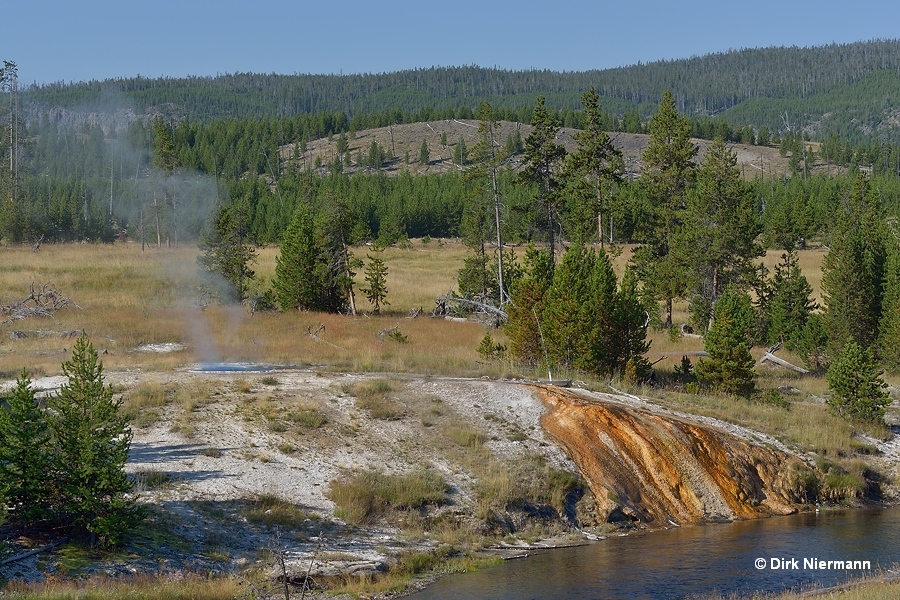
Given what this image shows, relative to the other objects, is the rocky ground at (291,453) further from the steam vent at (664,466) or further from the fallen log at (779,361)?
the fallen log at (779,361)

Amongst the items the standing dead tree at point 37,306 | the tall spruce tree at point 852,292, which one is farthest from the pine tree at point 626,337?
the standing dead tree at point 37,306

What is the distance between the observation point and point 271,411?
2622 cm

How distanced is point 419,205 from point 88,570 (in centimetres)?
11502

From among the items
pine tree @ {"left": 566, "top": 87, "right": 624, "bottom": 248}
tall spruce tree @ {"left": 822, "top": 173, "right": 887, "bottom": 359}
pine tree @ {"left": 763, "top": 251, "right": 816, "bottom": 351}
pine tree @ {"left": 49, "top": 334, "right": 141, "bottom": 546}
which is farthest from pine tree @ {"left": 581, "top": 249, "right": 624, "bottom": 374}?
pine tree @ {"left": 49, "top": 334, "right": 141, "bottom": 546}

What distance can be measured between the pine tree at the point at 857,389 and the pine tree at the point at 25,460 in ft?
83.5

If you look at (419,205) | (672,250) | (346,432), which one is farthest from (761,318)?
(419,205)

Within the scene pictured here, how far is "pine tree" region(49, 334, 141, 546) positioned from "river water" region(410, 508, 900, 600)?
18.2 ft

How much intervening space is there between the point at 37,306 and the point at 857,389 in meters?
38.9

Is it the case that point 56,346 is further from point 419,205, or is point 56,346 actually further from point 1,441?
point 419,205

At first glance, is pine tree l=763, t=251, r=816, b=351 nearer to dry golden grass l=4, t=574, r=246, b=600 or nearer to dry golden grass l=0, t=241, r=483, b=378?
dry golden grass l=0, t=241, r=483, b=378

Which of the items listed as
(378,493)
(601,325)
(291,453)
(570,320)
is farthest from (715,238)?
(378,493)

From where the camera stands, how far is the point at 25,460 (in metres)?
16.8

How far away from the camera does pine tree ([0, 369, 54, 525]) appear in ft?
54.2

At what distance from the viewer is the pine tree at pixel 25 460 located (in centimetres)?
1653
